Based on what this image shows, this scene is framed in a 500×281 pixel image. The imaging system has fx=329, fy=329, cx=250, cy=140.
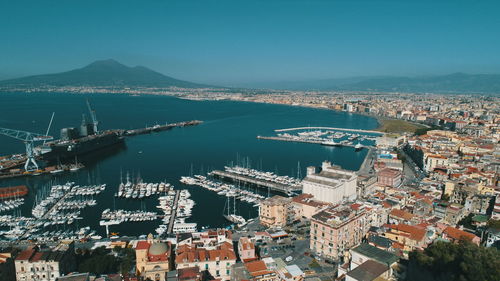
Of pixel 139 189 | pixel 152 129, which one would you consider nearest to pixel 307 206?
pixel 139 189

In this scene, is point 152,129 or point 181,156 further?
point 152,129

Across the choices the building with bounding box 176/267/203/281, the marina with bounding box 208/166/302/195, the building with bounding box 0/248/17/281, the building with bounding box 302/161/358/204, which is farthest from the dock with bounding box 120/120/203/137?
the building with bounding box 176/267/203/281

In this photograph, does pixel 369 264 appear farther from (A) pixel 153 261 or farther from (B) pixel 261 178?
(B) pixel 261 178

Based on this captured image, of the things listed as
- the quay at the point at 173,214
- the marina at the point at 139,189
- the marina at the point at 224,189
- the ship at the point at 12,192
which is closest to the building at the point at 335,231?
the marina at the point at 224,189

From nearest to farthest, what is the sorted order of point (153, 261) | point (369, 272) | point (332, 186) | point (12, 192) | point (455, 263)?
point (369, 272) < point (455, 263) < point (153, 261) < point (332, 186) < point (12, 192)

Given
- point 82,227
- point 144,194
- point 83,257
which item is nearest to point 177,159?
point 144,194

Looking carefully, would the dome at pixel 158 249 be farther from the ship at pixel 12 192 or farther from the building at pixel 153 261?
the ship at pixel 12 192
